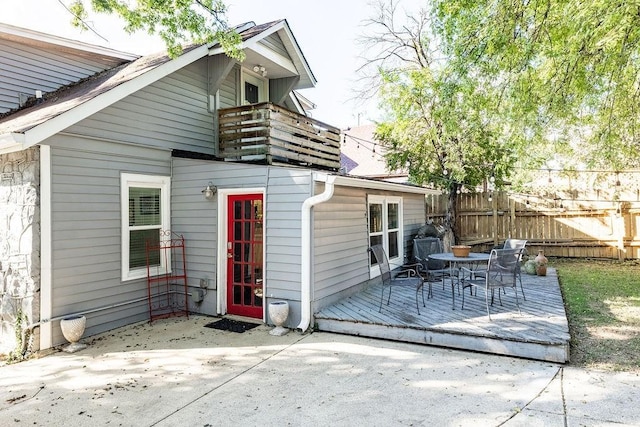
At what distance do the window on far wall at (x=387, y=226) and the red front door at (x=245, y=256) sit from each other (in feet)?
8.04

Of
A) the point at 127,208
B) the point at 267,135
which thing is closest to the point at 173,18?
the point at 267,135

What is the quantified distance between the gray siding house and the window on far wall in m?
0.06

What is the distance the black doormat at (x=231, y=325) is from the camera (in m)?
5.68

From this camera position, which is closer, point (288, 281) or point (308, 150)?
point (288, 281)

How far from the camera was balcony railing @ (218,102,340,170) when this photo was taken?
22.2ft

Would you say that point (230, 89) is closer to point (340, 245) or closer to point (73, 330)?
point (340, 245)

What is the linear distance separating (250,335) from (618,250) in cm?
1038

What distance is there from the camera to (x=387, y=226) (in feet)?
27.3

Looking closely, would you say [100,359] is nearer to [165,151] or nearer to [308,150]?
[165,151]

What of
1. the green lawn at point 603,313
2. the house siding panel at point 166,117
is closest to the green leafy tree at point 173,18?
the house siding panel at point 166,117

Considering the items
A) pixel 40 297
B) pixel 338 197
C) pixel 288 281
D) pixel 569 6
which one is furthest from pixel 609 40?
pixel 40 297

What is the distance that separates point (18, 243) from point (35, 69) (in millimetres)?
3724

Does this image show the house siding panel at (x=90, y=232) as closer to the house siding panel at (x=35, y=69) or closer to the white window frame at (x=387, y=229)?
the house siding panel at (x=35, y=69)

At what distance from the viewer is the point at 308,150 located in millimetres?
7891
